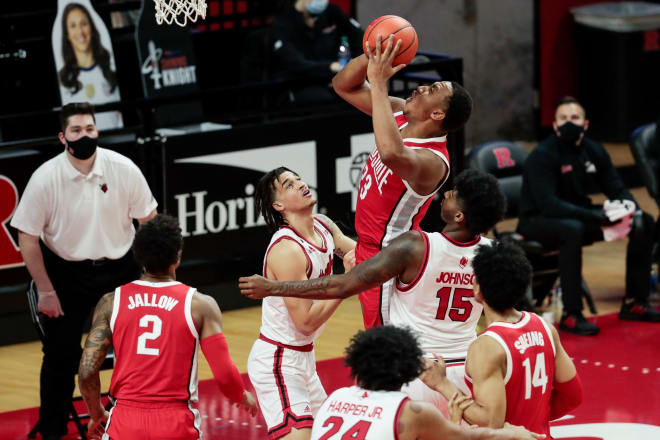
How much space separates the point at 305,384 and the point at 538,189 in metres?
3.99

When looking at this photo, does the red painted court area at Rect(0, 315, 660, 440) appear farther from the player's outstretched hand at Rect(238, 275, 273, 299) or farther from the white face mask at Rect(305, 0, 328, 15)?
the white face mask at Rect(305, 0, 328, 15)

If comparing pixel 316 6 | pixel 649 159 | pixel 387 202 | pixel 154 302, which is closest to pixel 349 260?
pixel 387 202

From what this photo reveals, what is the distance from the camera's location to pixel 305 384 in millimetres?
5887

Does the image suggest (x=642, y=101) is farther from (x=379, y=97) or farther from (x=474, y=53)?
(x=379, y=97)

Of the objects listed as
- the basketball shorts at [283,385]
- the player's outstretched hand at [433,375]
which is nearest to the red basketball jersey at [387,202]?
the basketball shorts at [283,385]

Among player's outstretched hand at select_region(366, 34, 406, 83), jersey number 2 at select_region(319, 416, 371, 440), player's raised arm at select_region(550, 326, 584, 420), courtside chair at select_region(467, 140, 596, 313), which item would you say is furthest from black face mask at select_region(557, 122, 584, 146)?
jersey number 2 at select_region(319, 416, 371, 440)

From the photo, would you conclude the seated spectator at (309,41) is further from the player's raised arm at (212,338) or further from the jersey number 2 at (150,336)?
the jersey number 2 at (150,336)

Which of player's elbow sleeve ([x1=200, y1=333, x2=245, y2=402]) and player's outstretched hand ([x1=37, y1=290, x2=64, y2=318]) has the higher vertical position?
player's elbow sleeve ([x1=200, y1=333, x2=245, y2=402])

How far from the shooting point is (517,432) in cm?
459

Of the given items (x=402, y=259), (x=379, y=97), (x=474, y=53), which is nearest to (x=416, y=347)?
(x=402, y=259)

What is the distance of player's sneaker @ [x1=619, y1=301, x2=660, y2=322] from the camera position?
962cm

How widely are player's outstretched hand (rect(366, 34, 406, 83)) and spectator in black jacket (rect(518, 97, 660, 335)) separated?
163 inches

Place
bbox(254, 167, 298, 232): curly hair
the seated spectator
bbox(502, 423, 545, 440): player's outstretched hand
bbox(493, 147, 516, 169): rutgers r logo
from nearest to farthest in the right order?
bbox(502, 423, 545, 440): player's outstretched hand, bbox(254, 167, 298, 232): curly hair, bbox(493, 147, 516, 169): rutgers r logo, the seated spectator

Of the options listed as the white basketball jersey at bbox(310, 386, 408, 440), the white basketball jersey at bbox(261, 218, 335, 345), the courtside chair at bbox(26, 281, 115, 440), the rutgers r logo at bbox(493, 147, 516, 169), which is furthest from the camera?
the rutgers r logo at bbox(493, 147, 516, 169)
